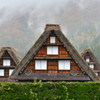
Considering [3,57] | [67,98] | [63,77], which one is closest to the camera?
[67,98]

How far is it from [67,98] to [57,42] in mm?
6778

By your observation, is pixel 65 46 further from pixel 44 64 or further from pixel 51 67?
pixel 44 64

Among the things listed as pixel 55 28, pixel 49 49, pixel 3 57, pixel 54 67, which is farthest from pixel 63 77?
pixel 3 57

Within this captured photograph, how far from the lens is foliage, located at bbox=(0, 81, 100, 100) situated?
51.1 ft

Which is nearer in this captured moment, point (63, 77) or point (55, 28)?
point (63, 77)

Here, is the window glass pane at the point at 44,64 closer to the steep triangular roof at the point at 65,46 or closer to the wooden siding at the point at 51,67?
the wooden siding at the point at 51,67

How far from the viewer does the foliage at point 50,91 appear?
1557 centimetres

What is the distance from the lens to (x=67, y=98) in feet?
51.5

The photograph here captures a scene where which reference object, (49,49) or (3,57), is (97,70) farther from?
(49,49)

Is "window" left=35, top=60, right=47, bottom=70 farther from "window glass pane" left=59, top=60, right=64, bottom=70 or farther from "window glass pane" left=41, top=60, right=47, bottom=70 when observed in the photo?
"window glass pane" left=59, top=60, right=64, bottom=70

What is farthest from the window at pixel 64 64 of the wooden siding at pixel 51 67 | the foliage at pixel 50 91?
the foliage at pixel 50 91

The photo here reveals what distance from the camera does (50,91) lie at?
52.5ft

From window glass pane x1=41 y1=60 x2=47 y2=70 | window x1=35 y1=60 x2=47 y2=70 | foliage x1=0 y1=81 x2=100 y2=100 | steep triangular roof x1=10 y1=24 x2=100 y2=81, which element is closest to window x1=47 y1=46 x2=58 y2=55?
steep triangular roof x1=10 y1=24 x2=100 y2=81

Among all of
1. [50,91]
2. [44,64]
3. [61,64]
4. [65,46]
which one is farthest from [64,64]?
[50,91]
